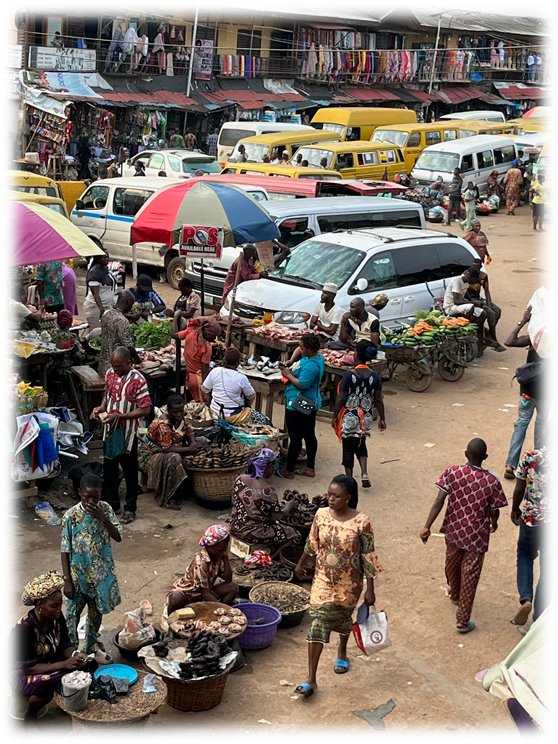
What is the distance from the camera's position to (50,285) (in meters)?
12.6

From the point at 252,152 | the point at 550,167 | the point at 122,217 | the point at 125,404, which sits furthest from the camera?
the point at 550,167

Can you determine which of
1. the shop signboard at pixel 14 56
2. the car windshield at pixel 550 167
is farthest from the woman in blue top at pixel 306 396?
the shop signboard at pixel 14 56

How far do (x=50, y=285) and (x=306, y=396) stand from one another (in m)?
4.65

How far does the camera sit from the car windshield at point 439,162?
2744cm

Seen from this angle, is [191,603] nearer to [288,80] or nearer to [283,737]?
[283,737]

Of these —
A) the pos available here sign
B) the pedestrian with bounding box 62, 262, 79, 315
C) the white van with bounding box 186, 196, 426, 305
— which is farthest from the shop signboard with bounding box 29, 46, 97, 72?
the pos available here sign

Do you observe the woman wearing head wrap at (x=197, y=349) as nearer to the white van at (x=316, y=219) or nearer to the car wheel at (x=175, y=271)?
the white van at (x=316, y=219)

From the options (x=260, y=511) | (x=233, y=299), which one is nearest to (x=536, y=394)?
(x=260, y=511)

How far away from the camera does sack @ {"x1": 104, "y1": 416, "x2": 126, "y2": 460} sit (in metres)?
8.43

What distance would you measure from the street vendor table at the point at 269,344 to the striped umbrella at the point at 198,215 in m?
1.23

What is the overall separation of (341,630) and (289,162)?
64.3 feet

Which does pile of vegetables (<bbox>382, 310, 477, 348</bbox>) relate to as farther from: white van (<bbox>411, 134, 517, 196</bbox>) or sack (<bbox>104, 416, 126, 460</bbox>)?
white van (<bbox>411, 134, 517, 196</bbox>)

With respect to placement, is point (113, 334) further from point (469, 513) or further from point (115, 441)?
point (469, 513)

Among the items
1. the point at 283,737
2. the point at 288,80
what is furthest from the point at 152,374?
the point at 288,80
